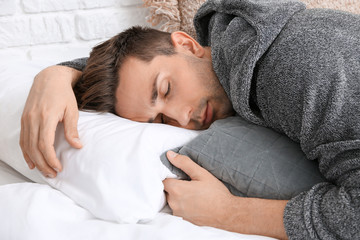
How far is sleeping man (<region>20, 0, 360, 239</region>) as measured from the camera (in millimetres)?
708

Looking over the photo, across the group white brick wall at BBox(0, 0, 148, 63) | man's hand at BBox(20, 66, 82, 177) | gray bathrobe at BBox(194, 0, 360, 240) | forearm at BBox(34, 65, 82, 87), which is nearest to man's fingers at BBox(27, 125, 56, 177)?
man's hand at BBox(20, 66, 82, 177)

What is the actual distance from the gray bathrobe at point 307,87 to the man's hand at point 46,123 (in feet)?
1.25

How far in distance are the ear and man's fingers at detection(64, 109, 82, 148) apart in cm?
40

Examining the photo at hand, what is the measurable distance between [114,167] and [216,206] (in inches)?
8.6

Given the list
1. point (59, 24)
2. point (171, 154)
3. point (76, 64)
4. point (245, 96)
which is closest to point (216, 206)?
point (171, 154)

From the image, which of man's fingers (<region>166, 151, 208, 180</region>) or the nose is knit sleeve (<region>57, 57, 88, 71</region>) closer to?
the nose

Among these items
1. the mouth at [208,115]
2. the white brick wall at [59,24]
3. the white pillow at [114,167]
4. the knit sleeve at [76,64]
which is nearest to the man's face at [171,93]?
the mouth at [208,115]

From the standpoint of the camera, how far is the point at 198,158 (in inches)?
33.0

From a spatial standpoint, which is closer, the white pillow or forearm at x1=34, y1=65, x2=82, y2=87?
the white pillow

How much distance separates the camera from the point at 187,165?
2.72 ft

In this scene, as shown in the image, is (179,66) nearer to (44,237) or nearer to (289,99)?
(289,99)

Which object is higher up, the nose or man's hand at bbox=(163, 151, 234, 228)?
the nose

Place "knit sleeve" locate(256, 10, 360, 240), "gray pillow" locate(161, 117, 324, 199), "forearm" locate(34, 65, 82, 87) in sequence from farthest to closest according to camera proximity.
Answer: "forearm" locate(34, 65, 82, 87), "gray pillow" locate(161, 117, 324, 199), "knit sleeve" locate(256, 10, 360, 240)

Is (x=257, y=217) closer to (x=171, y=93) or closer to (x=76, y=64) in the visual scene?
(x=171, y=93)
